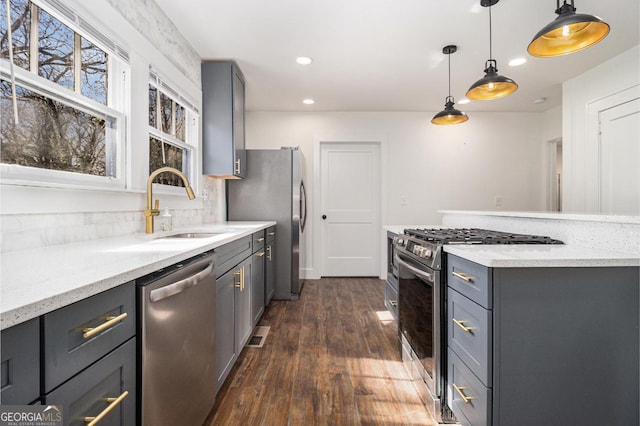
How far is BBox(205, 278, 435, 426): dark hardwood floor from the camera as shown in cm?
160

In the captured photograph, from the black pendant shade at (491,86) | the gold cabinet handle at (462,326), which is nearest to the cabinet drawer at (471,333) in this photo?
the gold cabinet handle at (462,326)

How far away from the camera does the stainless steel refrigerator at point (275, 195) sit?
363cm

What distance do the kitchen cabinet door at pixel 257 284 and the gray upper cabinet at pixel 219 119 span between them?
0.94 metres

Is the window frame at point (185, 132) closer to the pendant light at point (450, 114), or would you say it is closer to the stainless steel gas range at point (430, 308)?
the stainless steel gas range at point (430, 308)

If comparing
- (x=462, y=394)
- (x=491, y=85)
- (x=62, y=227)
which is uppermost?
(x=491, y=85)

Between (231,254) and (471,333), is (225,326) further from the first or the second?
(471,333)

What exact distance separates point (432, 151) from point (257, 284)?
3391 mm

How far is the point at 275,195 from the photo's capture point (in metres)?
3.65

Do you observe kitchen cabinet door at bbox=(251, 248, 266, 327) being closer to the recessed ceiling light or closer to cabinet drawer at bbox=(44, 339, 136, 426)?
cabinet drawer at bbox=(44, 339, 136, 426)

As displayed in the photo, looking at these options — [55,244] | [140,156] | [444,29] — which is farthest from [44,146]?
[444,29]

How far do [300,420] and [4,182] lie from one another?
1627 millimetres

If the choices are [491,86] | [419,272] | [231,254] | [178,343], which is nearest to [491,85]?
[491,86]

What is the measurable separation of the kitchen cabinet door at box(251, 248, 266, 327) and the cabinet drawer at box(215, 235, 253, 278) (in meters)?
0.24

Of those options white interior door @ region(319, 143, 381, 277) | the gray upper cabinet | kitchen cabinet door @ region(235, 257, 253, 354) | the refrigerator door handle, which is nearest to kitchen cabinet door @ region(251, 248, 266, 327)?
kitchen cabinet door @ region(235, 257, 253, 354)
